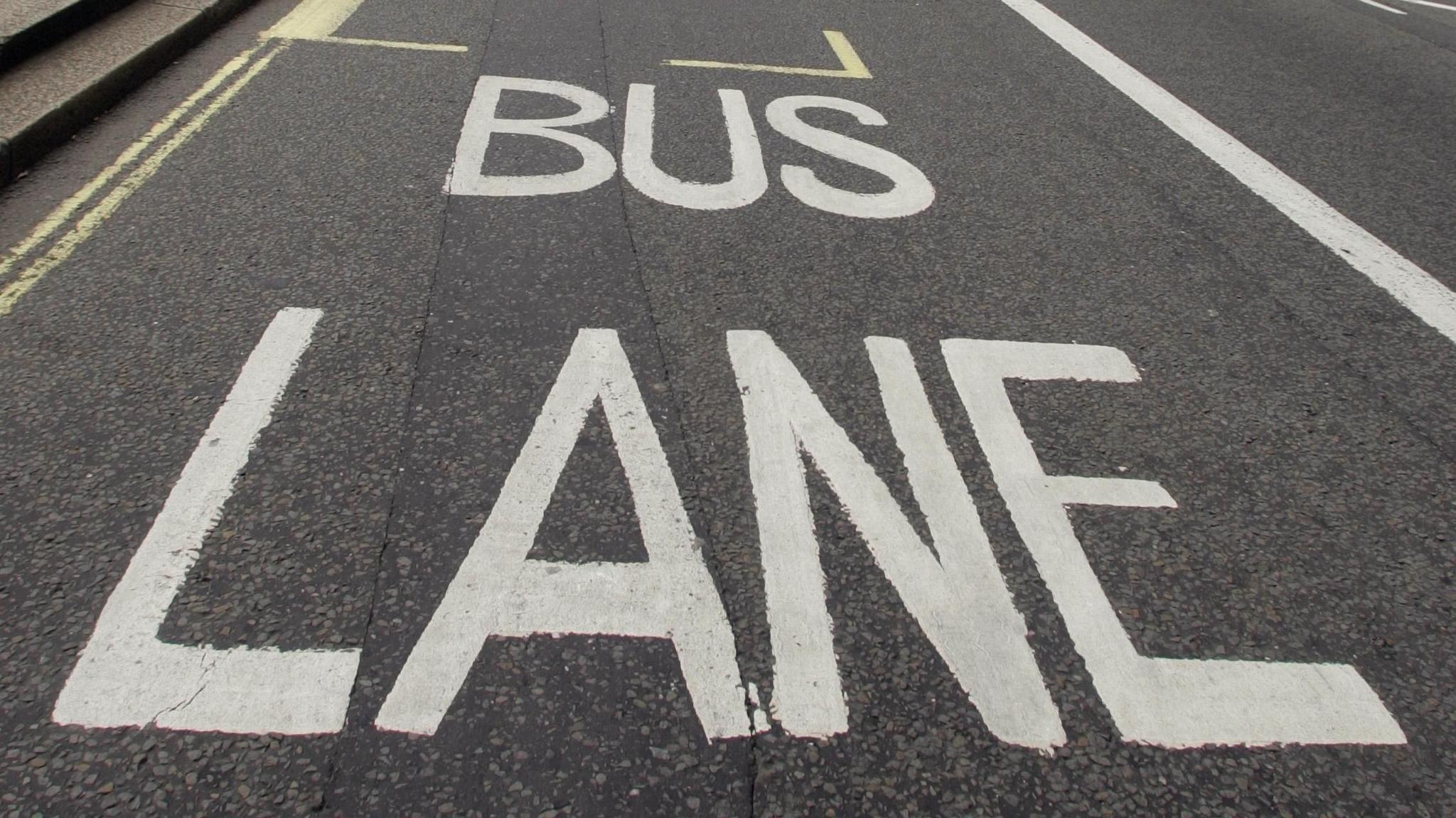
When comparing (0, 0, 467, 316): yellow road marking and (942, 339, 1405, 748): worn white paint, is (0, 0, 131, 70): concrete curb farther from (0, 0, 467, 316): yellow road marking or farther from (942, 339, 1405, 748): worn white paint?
(942, 339, 1405, 748): worn white paint

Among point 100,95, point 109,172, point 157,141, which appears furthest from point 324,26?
point 109,172

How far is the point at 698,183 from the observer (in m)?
5.05

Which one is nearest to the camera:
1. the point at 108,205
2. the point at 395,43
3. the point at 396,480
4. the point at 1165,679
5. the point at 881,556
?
the point at 1165,679

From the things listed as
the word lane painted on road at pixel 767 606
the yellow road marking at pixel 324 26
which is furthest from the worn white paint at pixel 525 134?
the word lane painted on road at pixel 767 606

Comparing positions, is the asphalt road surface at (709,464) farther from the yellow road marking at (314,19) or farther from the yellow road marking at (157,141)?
the yellow road marking at (314,19)

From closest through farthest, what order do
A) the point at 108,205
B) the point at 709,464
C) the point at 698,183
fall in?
Answer: the point at 709,464
the point at 108,205
the point at 698,183

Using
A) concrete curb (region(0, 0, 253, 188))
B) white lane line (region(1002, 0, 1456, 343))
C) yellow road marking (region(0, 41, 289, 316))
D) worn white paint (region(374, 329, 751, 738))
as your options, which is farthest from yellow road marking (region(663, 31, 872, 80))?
worn white paint (region(374, 329, 751, 738))

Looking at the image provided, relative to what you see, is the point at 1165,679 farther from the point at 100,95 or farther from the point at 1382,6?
the point at 1382,6

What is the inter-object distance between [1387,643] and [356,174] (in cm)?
417

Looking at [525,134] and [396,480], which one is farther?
[525,134]

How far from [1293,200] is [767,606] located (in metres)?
3.95

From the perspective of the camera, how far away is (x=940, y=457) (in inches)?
131

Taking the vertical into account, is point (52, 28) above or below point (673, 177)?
above

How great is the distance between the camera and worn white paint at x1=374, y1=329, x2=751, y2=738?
2480 millimetres
